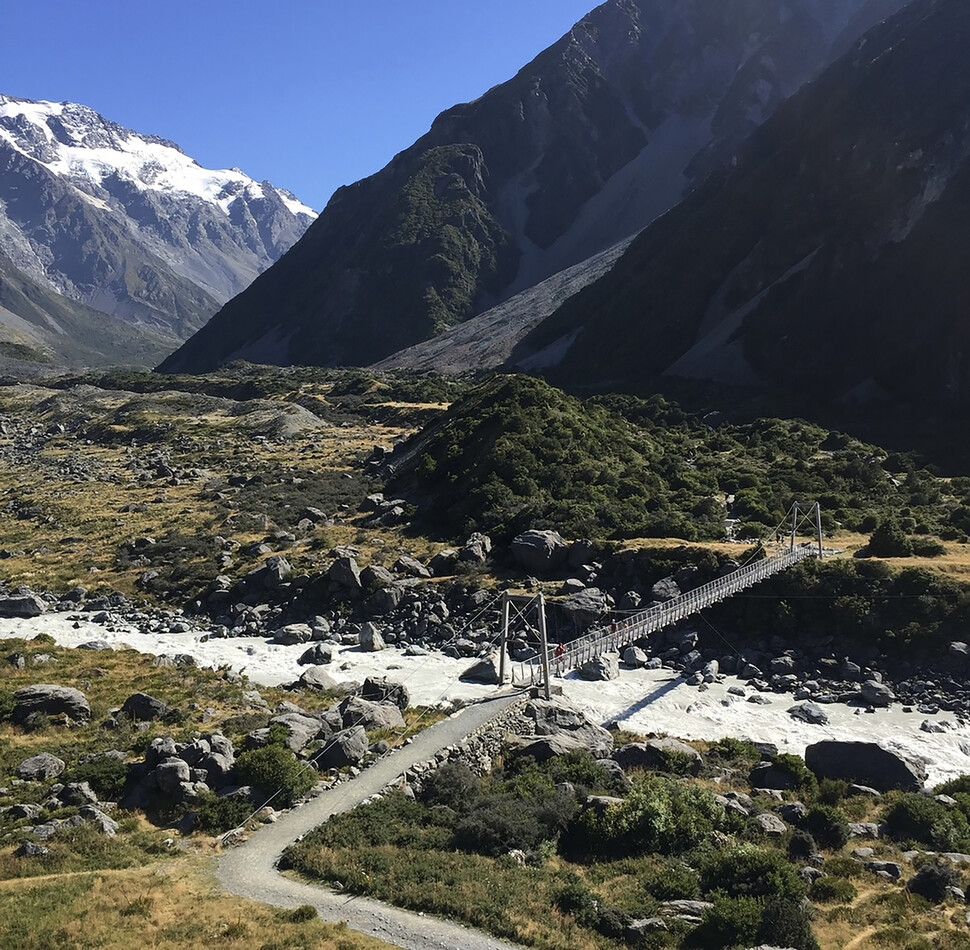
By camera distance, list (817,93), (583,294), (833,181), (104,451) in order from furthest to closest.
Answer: (583,294) → (817,93) → (833,181) → (104,451)

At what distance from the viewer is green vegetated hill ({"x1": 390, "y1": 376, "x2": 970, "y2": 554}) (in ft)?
163

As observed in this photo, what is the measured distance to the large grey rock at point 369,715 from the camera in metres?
27.3

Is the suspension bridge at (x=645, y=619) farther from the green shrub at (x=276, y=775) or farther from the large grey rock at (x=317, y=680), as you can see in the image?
the green shrub at (x=276, y=775)

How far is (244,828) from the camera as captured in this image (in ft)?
68.6

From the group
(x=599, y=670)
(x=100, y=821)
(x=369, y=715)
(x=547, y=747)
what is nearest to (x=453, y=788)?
(x=547, y=747)

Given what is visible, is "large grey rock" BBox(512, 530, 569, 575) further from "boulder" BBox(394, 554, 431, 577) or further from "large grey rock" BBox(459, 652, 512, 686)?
"large grey rock" BBox(459, 652, 512, 686)

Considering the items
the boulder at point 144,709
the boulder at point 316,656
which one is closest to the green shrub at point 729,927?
the boulder at point 144,709

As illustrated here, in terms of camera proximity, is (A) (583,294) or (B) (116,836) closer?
(B) (116,836)

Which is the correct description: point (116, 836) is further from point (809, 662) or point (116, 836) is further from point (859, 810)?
point (809, 662)

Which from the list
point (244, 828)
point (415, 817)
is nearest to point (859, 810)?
point (415, 817)

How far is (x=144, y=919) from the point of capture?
1667 cm

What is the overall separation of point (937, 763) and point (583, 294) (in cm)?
12195

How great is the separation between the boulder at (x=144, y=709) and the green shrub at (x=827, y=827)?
66.9 ft

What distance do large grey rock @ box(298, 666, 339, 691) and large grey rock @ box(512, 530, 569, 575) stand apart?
46.7ft
